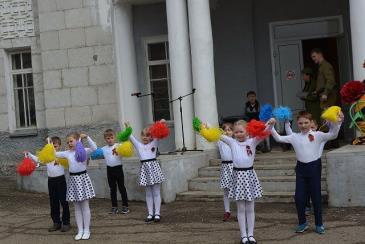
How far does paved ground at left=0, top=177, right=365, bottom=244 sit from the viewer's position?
8039 millimetres

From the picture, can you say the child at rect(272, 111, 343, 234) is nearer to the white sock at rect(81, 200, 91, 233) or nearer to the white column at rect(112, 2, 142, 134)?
the white sock at rect(81, 200, 91, 233)

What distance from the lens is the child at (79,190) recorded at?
8.60 meters

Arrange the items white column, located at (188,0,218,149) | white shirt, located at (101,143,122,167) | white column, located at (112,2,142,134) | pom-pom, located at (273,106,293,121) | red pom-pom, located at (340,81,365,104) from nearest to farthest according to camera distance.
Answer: pom-pom, located at (273,106,293,121) → red pom-pom, located at (340,81,365,104) → white shirt, located at (101,143,122,167) → white column, located at (188,0,218,149) → white column, located at (112,2,142,134)

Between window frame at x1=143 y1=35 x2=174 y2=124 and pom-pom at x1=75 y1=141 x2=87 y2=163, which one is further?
window frame at x1=143 y1=35 x2=174 y2=124

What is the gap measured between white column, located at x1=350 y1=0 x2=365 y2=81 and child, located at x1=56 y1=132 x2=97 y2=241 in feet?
17.8

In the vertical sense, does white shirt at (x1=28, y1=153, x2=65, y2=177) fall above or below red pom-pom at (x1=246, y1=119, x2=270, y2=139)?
below

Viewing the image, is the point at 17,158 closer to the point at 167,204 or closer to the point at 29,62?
the point at 29,62

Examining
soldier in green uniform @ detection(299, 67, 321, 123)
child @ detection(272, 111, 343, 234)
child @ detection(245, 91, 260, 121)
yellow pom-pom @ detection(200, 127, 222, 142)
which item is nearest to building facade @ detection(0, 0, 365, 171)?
child @ detection(245, 91, 260, 121)

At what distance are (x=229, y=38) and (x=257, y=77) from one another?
45.6 inches

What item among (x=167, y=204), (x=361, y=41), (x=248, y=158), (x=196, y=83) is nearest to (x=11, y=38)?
(x=196, y=83)

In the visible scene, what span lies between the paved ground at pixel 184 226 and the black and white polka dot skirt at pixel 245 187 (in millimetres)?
624

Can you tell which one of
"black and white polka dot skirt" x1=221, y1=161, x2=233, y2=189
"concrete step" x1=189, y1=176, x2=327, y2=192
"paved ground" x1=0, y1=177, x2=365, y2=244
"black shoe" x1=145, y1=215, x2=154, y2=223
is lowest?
"paved ground" x1=0, y1=177, x2=365, y2=244

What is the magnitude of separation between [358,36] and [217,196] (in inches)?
155

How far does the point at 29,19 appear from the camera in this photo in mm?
15180
